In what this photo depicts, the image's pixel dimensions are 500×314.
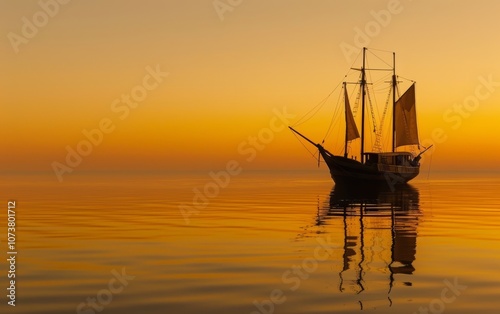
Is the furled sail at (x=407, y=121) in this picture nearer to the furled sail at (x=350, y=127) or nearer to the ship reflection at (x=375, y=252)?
the furled sail at (x=350, y=127)

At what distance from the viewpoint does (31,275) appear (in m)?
18.9

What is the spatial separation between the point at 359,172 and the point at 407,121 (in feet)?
59.5

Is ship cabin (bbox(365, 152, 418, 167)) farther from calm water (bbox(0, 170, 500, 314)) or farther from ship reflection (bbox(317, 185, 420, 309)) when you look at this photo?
calm water (bbox(0, 170, 500, 314))

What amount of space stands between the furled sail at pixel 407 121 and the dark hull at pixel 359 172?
792cm

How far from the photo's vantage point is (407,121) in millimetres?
107188

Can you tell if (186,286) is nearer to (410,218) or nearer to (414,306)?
(414,306)

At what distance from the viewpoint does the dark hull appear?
94.0m

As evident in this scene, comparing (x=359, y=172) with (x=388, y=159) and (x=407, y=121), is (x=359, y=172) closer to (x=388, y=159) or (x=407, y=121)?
(x=388, y=159)

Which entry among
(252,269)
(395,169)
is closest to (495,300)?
(252,269)

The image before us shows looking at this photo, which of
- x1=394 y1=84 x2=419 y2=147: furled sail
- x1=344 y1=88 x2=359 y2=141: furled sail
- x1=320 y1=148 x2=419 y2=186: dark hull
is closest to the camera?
x1=320 y1=148 x2=419 y2=186: dark hull

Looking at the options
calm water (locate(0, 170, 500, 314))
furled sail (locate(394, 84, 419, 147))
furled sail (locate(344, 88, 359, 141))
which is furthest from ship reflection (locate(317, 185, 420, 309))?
furled sail (locate(394, 84, 419, 147))

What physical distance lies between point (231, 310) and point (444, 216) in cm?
3015

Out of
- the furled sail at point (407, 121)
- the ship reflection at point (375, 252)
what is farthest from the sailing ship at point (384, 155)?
the ship reflection at point (375, 252)

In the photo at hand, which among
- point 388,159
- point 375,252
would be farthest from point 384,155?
point 375,252
